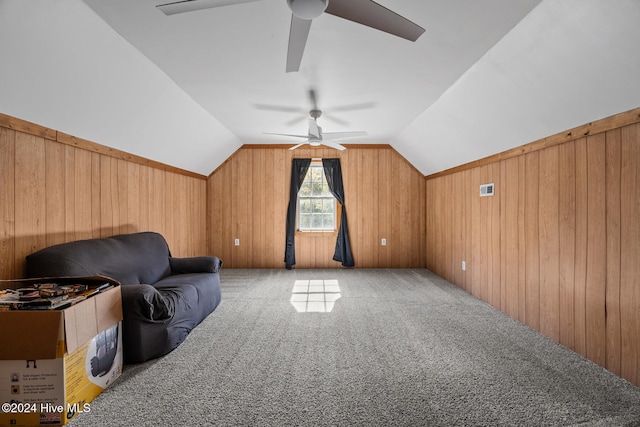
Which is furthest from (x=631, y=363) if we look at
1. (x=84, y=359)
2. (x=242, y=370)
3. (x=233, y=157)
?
(x=233, y=157)

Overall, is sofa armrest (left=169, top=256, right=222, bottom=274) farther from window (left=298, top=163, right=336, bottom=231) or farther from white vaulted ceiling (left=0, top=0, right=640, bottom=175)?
window (left=298, top=163, right=336, bottom=231)

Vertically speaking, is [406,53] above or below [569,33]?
above

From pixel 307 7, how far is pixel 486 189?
10.4 feet

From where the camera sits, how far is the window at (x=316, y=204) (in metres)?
5.86

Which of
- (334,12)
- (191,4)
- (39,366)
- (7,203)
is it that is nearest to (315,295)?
(39,366)

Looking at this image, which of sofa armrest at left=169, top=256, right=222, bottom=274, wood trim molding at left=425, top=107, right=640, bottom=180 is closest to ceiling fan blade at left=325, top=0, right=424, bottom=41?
wood trim molding at left=425, top=107, right=640, bottom=180

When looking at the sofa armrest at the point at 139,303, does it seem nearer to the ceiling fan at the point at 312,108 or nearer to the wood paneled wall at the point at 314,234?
the ceiling fan at the point at 312,108

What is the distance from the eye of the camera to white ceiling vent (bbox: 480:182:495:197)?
364 cm

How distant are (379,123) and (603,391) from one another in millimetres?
3545

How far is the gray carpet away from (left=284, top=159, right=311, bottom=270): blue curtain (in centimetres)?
234

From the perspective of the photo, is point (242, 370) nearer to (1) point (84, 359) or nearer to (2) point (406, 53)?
(1) point (84, 359)

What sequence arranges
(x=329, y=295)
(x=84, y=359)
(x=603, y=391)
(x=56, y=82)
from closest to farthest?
1. (x=84, y=359)
2. (x=603, y=391)
3. (x=56, y=82)
4. (x=329, y=295)

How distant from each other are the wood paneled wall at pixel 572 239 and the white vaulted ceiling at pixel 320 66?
212 millimetres

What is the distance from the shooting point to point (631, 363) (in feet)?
6.55
